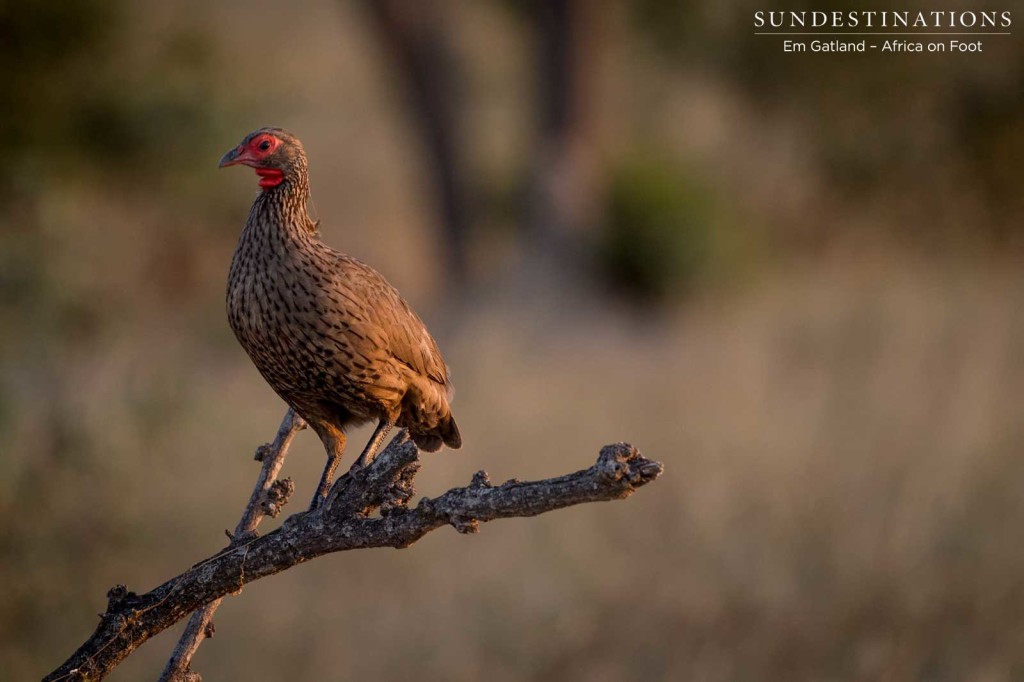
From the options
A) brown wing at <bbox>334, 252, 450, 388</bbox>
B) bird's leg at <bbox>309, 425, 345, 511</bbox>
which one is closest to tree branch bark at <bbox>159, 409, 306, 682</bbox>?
bird's leg at <bbox>309, 425, 345, 511</bbox>

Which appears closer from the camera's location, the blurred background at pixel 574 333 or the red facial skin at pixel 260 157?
the red facial skin at pixel 260 157

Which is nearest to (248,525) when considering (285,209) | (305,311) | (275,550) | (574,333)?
(275,550)

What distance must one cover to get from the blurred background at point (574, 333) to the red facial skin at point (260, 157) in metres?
3.73

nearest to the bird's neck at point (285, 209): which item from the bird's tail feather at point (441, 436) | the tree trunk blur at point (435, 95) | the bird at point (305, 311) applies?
the bird at point (305, 311)

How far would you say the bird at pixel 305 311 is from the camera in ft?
10.3

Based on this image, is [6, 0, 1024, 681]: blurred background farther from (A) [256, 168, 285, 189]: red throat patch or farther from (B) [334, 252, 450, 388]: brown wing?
(A) [256, 168, 285, 189]: red throat patch

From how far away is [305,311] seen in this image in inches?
123

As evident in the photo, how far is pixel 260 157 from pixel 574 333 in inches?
362

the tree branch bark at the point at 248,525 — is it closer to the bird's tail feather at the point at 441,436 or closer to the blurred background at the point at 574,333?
the bird's tail feather at the point at 441,436

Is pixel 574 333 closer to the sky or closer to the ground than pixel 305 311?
closer to the sky

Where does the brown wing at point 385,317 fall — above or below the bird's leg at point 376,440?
above

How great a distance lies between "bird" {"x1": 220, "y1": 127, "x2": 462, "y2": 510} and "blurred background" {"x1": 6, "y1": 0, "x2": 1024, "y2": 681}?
325cm

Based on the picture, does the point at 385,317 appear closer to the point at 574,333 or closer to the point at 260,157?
the point at 260,157

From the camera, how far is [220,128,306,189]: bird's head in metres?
3.24
